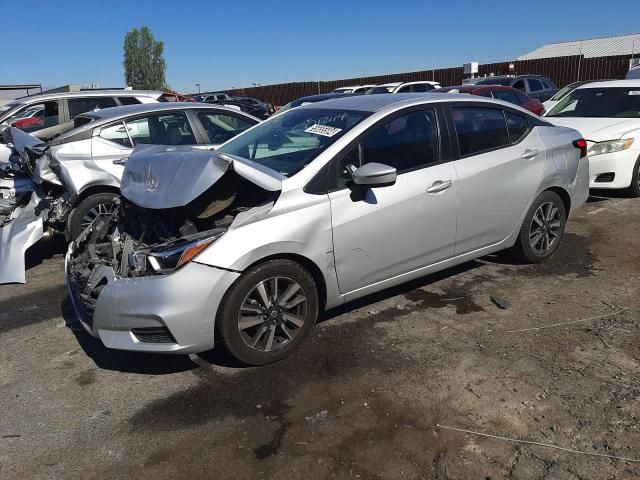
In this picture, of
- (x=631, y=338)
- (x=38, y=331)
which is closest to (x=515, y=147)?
(x=631, y=338)

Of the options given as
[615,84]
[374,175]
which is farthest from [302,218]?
[615,84]

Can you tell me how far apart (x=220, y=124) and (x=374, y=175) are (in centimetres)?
369

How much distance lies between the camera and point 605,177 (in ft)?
23.8

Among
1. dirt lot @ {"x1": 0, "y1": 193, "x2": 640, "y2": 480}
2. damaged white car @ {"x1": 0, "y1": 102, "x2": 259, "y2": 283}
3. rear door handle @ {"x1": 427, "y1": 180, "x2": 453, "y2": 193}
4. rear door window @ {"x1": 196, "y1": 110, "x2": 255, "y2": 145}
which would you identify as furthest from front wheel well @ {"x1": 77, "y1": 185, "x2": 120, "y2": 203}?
rear door handle @ {"x1": 427, "y1": 180, "x2": 453, "y2": 193}

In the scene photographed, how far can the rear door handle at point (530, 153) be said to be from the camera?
15.2 ft

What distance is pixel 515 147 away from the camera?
4.62 m

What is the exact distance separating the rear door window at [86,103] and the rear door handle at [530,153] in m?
6.32

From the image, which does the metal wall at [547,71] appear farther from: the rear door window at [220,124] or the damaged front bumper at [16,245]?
the damaged front bumper at [16,245]

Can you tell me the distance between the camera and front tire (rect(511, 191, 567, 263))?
4.85 m

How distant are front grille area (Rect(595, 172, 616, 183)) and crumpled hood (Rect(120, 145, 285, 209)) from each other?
18.2ft

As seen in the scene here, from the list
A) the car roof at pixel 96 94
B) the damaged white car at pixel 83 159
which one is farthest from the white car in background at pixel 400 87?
the damaged white car at pixel 83 159

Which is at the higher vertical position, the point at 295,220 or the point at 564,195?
the point at 295,220

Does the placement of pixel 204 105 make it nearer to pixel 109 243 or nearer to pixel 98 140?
pixel 98 140

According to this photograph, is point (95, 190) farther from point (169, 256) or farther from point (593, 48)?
point (593, 48)
